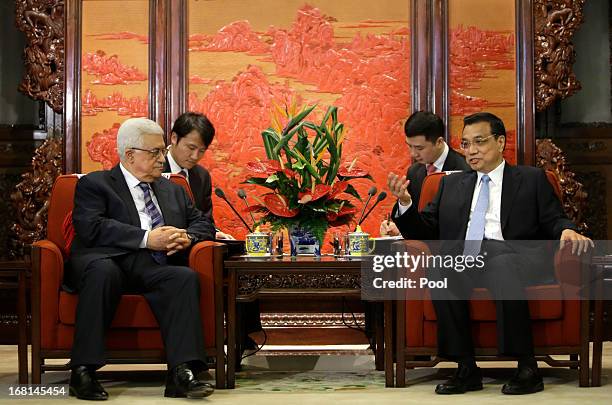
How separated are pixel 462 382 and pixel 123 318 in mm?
1220

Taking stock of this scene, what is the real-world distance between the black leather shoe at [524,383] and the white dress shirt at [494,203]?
533 millimetres

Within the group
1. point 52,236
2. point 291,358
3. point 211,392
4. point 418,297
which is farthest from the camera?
point 291,358

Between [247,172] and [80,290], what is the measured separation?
208 centimetres

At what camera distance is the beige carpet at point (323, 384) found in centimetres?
304

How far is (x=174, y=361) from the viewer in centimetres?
311

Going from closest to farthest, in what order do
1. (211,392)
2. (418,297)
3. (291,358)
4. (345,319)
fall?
(211,392)
(418,297)
(291,358)
(345,319)

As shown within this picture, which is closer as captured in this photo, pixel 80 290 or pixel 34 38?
pixel 80 290

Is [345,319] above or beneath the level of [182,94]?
beneath

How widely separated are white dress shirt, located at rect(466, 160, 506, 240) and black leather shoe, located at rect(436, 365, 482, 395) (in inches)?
21.3

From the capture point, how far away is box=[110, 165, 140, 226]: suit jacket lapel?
3.46m

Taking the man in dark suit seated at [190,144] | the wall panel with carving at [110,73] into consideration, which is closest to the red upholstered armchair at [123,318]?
the man in dark suit seated at [190,144]

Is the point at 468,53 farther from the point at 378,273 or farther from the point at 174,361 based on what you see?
the point at 174,361

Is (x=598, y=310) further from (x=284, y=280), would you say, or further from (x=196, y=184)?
A: (x=196, y=184)

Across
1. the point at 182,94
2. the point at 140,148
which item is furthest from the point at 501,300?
the point at 182,94
